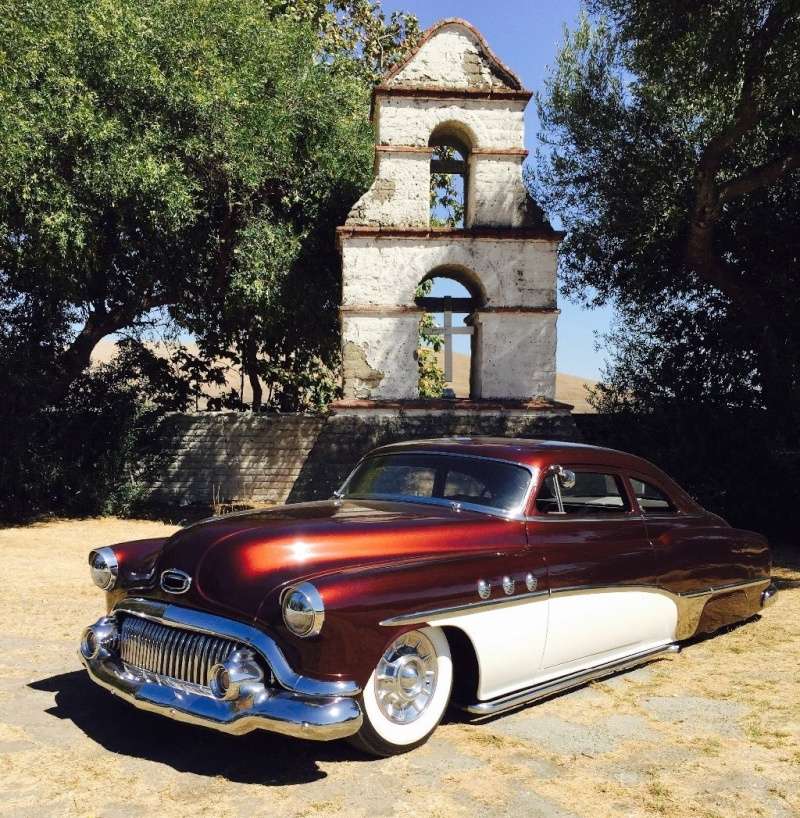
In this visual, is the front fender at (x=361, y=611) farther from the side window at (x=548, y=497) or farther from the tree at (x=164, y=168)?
the tree at (x=164, y=168)

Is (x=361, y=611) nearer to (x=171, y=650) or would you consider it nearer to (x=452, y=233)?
(x=171, y=650)

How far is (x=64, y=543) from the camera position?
1109cm

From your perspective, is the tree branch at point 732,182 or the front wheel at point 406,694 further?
the tree branch at point 732,182

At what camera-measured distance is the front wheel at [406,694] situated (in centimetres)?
354

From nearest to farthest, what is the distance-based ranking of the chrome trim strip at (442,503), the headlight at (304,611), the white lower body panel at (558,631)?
the headlight at (304,611) < the white lower body panel at (558,631) < the chrome trim strip at (442,503)

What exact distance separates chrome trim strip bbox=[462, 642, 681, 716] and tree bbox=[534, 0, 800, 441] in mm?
7564

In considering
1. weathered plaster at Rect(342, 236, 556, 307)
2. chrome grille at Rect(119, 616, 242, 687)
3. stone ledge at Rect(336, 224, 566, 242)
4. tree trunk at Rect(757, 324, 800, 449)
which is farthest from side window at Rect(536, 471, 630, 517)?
stone ledge at Rect(336, 224, 566, 242)

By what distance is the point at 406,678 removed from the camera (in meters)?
3.70

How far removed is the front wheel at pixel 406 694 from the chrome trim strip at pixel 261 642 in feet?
0.67

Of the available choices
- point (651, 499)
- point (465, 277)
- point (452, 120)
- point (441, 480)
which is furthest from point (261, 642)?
point (452, 120)

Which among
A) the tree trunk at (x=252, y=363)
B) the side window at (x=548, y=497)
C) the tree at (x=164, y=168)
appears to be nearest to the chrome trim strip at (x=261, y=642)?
the side window at (x=548, y=497)

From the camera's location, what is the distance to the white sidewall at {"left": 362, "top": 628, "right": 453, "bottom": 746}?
3.53 meters

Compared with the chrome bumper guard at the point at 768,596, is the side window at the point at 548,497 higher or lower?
higher

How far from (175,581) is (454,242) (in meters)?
10.2
